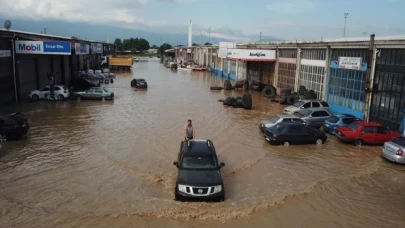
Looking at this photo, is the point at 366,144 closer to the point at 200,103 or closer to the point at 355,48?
the point at 355,48

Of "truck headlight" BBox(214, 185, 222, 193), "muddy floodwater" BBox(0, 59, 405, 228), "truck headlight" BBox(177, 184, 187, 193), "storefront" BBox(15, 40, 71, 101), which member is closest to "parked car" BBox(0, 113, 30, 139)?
"muddy floodwater" BBox(0, 59, 405, 228)

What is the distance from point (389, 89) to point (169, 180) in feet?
53.1

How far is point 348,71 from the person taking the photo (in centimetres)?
2822

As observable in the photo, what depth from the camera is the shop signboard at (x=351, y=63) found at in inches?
1033

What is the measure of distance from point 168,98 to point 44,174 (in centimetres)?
2467

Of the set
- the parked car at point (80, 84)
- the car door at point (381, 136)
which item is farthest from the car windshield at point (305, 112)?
the parked car at point (80, 84)

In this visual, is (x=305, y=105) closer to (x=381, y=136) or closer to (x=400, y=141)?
(x=381, y=136)

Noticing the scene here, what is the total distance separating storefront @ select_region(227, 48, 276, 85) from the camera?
44281 millimetres

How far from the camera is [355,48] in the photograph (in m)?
27.1

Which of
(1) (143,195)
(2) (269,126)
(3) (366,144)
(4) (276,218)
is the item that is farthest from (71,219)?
(3) (366,144)

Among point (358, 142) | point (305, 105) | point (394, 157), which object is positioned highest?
point (305, 105)

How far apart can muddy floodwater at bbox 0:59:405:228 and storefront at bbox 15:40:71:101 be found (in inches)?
370

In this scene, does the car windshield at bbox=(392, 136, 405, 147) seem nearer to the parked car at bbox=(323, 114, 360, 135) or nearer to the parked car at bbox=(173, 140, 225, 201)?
the parked car at bbox=(323, 114, 360, 135)

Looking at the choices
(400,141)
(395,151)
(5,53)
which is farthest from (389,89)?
(5,53)
